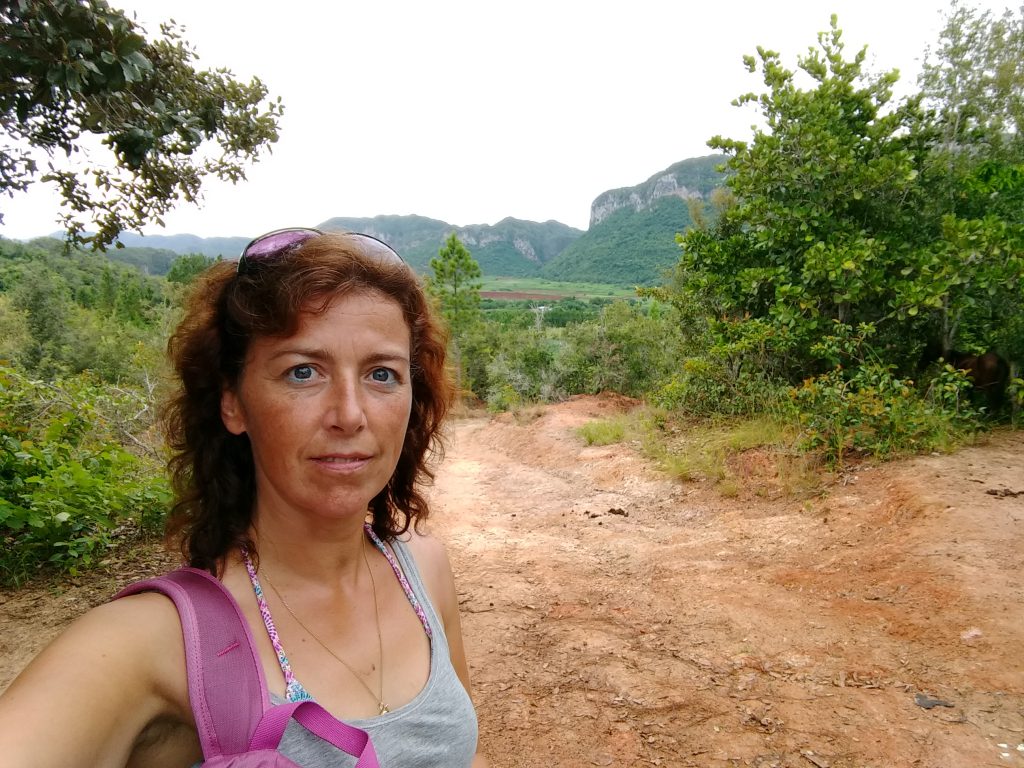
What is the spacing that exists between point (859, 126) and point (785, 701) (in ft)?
23.3

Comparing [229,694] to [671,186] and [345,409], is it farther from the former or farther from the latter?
[671,186]

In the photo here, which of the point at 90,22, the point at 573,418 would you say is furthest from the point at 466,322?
the point at 90,22

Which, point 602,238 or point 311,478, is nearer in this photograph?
point 311,478

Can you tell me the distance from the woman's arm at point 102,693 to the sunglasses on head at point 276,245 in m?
0.65

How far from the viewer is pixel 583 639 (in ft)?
11.4

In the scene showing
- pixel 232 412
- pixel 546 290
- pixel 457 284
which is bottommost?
pixel 546 290

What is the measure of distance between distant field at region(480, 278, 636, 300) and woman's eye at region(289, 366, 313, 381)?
2486 inches

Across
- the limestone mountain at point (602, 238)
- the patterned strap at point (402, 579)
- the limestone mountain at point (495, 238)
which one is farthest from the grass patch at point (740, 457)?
the limestone mountain at point (495, 238)

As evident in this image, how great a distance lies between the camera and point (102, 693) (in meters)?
0.83

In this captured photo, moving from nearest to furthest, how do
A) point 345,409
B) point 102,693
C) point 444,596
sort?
point 102,693 < point 345,409 < point 444,596

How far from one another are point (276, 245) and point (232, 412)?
359 mm

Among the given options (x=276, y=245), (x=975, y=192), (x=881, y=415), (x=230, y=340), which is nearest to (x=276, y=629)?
(x=230, y=340)

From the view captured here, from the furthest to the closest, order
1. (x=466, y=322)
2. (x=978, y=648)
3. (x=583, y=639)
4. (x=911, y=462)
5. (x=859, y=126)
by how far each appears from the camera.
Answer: (x=466, y=322) → (x=859, y=126) → (x=911, y=462) → (x=583, y=639) → (x=978, y=648)

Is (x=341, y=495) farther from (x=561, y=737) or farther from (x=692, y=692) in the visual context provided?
(x=692, y=692)
